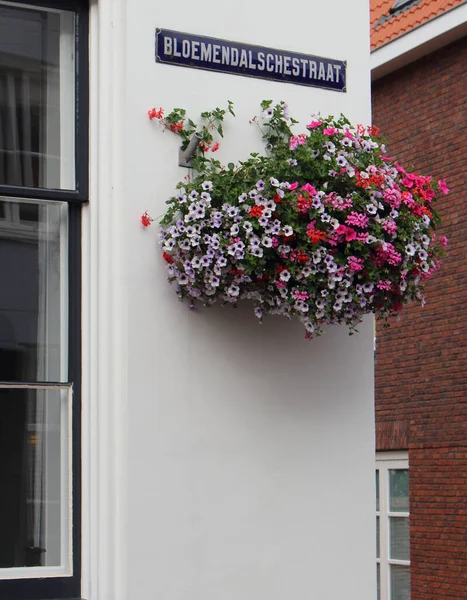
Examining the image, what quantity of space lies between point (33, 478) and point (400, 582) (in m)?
8.99

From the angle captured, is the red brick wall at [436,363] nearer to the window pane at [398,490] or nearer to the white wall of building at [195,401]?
the window pane at [398,490]

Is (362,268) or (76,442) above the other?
(362,268)

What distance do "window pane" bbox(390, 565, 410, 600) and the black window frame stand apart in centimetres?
872

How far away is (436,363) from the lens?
1183 centimetres

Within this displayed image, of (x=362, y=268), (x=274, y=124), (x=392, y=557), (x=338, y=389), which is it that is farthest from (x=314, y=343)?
(x=392, y=557)

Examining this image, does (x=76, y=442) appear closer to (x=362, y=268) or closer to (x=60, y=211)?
(x=60, y=211)

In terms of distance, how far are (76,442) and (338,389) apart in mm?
1174

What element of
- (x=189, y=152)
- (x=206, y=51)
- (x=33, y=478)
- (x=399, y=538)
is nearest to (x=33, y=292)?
(x=33, y=478)

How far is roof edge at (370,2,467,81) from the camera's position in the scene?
11484mm

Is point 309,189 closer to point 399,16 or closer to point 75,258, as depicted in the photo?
point 75,258

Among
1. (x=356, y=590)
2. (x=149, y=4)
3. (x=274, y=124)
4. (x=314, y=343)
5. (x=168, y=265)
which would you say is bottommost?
(x=356, y=590)

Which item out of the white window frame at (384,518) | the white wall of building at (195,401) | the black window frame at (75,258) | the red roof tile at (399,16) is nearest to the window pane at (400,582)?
the white window frame at (384,518)

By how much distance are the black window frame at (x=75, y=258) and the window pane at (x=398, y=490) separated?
27.5ft

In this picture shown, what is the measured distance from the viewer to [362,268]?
4262 millimetres
